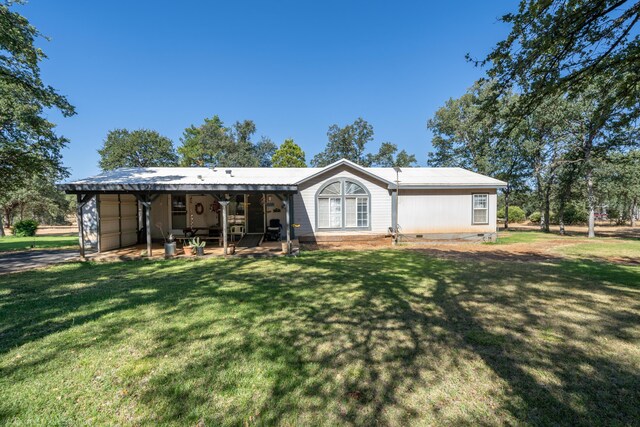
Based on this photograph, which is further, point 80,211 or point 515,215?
point 515,215

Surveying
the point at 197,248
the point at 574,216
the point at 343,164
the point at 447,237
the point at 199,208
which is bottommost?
the point at 447,237

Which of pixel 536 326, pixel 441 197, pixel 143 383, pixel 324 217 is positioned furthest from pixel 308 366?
pixel 441 197

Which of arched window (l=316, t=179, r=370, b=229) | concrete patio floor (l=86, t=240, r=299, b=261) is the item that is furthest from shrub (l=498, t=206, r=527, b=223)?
concrete patio floor (l=86, t=240, r=299, b=261)

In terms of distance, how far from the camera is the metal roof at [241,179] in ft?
31.2

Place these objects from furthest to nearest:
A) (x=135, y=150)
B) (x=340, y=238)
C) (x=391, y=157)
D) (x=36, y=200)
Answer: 1. (x=391, y=157)
2. (x=135, y=150)
3. (x=36, y=200)
4. (x=340, y=238)

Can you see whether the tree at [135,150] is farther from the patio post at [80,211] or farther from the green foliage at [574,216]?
the green foliage at [574,216]

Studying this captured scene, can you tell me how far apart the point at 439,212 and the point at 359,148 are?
29.5 metres

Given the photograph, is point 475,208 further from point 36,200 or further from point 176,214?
point 36,200

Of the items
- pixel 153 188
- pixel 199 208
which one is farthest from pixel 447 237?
pixel 153 188

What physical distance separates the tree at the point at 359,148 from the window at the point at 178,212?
29.3 m

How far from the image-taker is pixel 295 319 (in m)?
4.48

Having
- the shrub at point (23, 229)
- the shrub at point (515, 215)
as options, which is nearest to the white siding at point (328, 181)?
the shrub at point (23, 229)

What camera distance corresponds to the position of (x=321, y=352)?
3482mm

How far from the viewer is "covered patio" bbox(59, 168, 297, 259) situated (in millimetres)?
9727
